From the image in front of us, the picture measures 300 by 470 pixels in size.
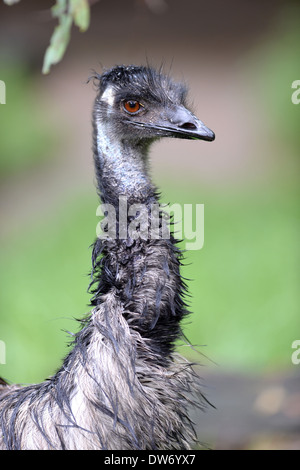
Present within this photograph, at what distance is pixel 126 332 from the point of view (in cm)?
155

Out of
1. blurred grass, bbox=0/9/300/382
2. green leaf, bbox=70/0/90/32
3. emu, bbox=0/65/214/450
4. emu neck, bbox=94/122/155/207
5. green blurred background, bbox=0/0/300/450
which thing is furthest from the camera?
green blurred background, bbox=0/0/300/450

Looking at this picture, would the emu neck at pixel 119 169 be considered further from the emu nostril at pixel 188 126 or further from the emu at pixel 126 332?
the emu nostril at pixel 188 126

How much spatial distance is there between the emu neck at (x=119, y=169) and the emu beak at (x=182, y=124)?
9 centimetres

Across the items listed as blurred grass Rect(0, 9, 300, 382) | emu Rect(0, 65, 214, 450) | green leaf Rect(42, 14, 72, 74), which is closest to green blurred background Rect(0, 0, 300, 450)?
blurred grass Rect(0, 9, 300, 382)

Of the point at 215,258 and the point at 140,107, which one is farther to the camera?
the point at 215,258

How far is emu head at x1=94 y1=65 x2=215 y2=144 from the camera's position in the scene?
5.62ft

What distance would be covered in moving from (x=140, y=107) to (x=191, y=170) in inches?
87.6

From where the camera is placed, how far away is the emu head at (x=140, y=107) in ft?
5.62

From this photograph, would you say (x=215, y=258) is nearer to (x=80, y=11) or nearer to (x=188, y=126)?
(x=188, y=126)

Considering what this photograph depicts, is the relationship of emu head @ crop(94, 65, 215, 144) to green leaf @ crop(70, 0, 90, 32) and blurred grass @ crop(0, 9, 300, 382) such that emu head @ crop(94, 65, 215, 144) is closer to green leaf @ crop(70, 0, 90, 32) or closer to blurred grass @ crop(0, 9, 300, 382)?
green leaf @ crop(70, 0, 90, 32)

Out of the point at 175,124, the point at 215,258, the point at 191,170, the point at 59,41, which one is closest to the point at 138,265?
the point at 175,124

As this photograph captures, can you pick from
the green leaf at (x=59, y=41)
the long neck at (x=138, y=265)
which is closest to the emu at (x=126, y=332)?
the long neck at (x=138, y=265)

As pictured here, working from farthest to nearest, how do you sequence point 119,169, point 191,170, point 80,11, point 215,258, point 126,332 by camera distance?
point 191,170 → point 215,258 → point 119,169 → point 126,332 → point 80,11

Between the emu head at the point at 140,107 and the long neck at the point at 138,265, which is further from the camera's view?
the emu head at the point at 140,107
